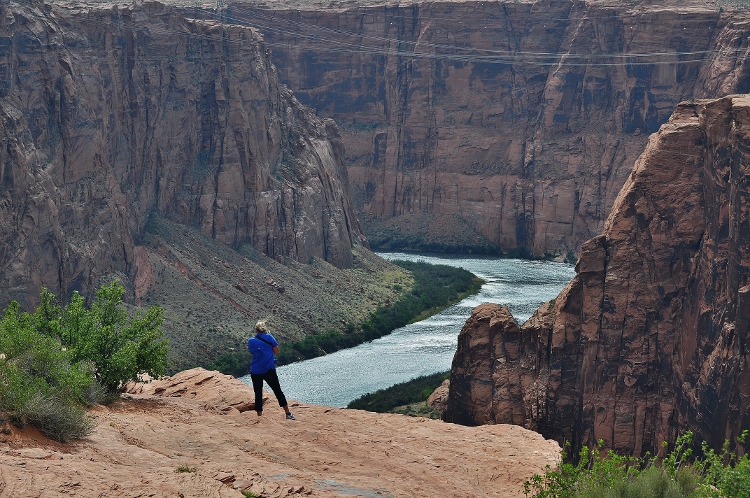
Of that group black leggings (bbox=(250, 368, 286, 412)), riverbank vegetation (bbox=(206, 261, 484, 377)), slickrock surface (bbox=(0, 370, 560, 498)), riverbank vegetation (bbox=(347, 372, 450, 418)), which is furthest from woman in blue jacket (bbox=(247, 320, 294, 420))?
riverbank vegetation (bbox=(206, 261, 484, 377))

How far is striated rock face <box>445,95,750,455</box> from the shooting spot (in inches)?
1833

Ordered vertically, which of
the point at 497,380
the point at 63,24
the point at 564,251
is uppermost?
the point at 63,24

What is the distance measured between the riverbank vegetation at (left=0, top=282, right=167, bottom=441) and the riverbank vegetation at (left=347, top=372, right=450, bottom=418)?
2713 centimetres

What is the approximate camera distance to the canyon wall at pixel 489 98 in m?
132

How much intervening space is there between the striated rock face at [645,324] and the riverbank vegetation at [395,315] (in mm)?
27080

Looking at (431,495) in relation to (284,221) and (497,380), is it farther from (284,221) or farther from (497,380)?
(284,221)

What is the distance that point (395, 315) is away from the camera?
9800cm

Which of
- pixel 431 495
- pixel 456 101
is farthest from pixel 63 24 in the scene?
pixel 456 101

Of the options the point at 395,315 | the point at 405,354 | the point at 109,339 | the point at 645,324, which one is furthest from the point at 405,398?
the point at 109,339

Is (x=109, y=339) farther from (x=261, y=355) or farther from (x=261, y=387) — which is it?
(x=261, y=387)

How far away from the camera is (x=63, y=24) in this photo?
7962 centimetres

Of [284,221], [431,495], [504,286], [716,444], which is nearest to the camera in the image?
[431,495]

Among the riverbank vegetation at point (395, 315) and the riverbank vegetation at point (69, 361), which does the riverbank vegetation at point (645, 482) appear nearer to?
the riverbank vegetation at point (69, 361)

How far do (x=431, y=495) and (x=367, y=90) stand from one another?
416ft
